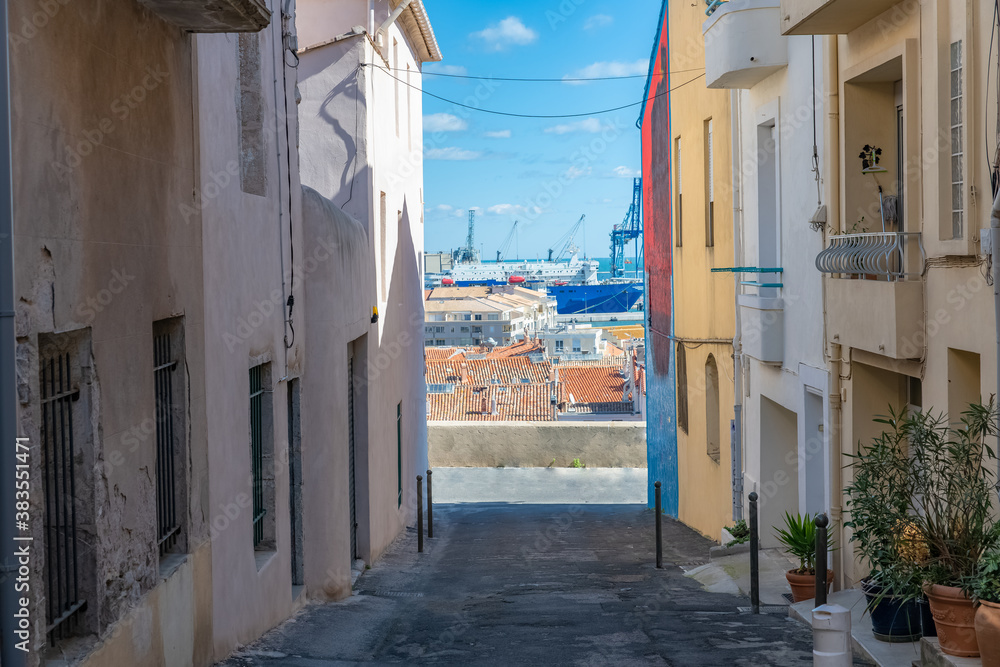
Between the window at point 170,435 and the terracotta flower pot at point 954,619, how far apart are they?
450cm

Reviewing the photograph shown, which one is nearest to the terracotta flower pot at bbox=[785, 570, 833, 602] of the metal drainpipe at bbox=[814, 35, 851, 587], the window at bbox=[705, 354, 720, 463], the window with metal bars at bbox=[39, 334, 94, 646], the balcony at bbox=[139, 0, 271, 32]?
the metal drainpipe at bbox=[814, 35, 851, 587]

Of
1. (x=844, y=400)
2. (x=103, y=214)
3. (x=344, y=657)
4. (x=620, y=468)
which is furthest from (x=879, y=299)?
(x=620, y=468)

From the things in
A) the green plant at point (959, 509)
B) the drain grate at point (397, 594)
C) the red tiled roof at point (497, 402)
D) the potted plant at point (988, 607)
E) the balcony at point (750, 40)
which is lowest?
the red tiled roof at point (497, 402)

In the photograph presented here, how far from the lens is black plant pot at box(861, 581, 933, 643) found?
653 cm

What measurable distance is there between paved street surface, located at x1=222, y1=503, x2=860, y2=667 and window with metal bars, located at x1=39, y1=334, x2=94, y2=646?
82.9 inches

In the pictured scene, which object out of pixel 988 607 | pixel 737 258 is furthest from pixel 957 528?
pixel 737 258

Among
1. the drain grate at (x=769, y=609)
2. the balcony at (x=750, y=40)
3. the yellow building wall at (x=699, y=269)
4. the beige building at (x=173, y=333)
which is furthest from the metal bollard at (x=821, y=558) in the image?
the yellow building wall at (x=699, y=269)

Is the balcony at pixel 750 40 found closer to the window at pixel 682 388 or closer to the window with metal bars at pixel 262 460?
the window with metal bars at pixel 262 460

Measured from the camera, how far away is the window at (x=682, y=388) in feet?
56.4

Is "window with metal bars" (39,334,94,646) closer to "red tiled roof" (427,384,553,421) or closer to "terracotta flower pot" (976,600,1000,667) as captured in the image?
"terracotta flower pot" (976,600,1000,667)

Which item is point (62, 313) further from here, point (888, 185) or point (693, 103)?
point (693, 103)

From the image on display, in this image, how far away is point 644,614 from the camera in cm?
861

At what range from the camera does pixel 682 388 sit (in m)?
17.4

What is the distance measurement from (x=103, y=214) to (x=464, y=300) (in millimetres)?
117734
